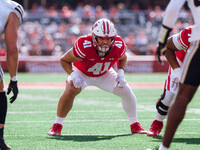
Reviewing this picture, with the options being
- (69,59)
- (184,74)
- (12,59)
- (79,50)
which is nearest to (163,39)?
(184,74)

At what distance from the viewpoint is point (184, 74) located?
3.78 m

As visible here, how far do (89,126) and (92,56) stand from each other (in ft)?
3.59

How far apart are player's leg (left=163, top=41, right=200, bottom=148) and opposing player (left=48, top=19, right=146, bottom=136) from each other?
1.82 meters

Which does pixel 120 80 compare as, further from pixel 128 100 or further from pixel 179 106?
pixel 179 106

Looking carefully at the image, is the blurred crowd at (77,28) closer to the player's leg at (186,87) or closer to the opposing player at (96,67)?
the opposing player at (96,67)

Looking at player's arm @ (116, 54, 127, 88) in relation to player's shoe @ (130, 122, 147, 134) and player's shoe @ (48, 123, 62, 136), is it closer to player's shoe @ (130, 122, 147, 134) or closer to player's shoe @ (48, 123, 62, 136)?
player's shoe @ (130, 122, 147, 134)

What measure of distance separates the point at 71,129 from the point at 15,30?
200 cm

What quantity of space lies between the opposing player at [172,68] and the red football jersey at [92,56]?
0.75 m

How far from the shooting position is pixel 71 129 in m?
5.96

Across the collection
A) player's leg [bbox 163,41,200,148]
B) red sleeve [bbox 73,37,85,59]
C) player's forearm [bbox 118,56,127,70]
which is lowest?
player's forearm [bbox 118,56,127,70]

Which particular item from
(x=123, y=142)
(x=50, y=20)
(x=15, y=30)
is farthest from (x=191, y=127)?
(x=50, y=20)

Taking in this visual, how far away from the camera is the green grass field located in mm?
4805

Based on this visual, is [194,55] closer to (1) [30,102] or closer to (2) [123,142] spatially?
(2) [123,142]

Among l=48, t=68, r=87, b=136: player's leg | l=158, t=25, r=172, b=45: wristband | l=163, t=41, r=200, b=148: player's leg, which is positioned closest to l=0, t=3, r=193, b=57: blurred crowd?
l=48, t=68, r=87, b=136: player's leg
